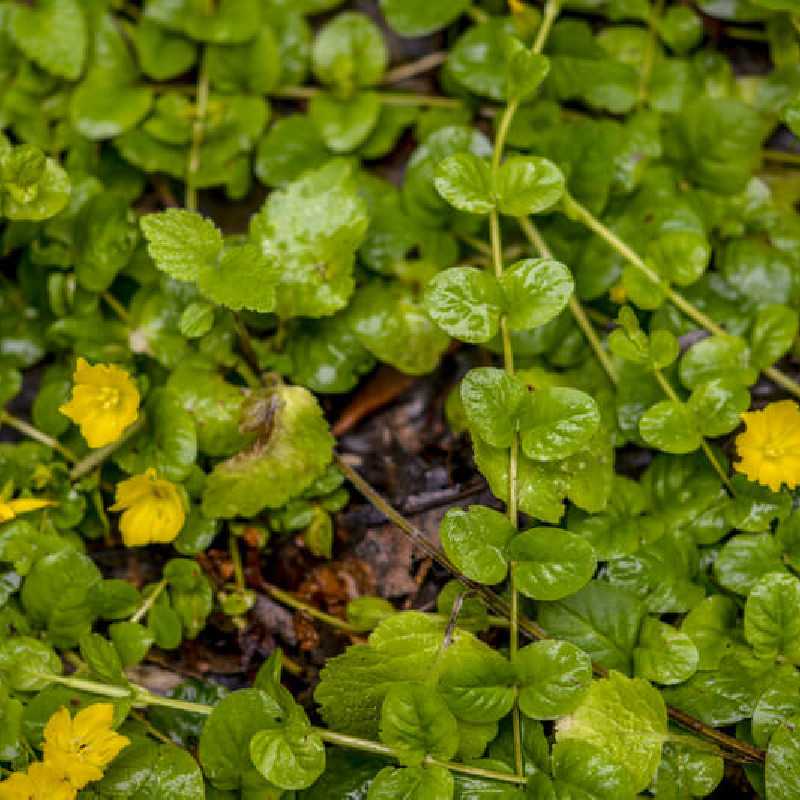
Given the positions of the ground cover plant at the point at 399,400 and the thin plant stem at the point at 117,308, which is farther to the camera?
the thin plant stem at the point at 117,308

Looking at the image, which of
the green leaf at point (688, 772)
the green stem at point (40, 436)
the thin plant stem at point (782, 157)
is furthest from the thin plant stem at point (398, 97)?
the green leaf at point (688, 772)

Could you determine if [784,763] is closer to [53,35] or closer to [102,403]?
[102,403]

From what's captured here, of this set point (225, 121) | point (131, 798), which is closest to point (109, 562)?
point (131, 798)

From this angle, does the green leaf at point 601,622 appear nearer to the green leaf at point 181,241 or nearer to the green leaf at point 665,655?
the green leaf at point 665,655

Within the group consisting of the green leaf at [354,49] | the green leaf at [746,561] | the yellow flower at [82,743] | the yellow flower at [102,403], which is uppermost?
the green leaf at [354,49]

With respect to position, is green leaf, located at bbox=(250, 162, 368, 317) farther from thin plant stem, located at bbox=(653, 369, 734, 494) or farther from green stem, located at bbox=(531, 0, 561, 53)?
thin plant stem, located at bbox=(653, 369, 734, 494)
